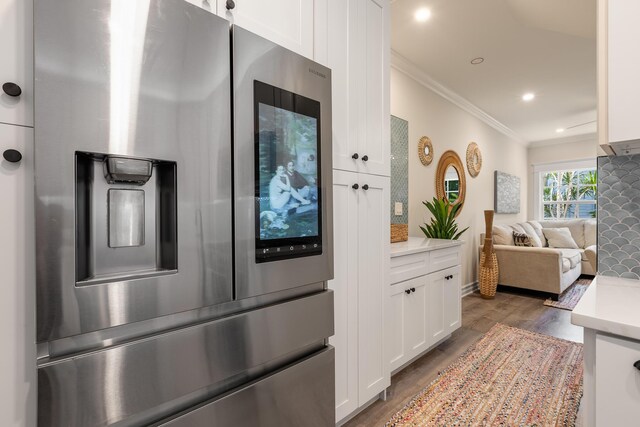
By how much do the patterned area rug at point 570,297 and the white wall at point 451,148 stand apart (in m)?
0.99

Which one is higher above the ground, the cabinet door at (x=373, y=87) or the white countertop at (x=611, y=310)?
the cabinet door at (x=373, y=87)

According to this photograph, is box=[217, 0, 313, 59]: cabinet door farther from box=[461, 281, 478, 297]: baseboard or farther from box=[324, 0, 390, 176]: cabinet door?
box=[461, 281, 478, 297]: baseboard

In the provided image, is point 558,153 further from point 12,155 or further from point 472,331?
point 12,155

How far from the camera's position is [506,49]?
294cm

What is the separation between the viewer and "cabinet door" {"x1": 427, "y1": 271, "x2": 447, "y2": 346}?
2359 mm

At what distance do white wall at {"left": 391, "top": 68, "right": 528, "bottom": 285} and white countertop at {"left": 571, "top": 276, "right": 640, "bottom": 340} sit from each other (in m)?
2.25

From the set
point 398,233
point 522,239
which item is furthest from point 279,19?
point 522,239

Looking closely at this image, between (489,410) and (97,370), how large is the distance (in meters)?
2.05

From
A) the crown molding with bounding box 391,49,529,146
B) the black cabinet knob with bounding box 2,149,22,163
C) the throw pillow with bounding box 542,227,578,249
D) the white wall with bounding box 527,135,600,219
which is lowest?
the throw pillow with bounding box 542,227,578,249

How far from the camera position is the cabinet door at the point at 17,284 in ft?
2.12

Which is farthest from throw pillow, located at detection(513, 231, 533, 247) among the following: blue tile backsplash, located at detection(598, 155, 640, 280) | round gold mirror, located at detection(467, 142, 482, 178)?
blue tile backsplash, located at detection(598, 155, 640, 280)

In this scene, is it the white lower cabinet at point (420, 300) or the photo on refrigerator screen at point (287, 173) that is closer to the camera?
the photo on refrigerator screen at point (287, 173)

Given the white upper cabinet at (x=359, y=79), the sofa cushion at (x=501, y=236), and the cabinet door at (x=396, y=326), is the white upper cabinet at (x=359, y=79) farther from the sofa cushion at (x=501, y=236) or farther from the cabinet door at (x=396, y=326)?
the sofa cushion at (x=501, y=236)

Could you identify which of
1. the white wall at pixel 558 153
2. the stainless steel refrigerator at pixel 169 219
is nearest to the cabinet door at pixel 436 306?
the stainless steel refrigerator at pixel 169 219
